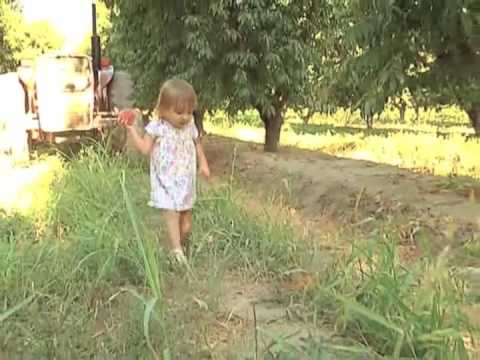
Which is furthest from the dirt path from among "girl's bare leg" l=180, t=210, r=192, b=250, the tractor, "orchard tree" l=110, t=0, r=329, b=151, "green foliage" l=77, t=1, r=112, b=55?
"green foliage" l=77, t=1, r=112, b=55

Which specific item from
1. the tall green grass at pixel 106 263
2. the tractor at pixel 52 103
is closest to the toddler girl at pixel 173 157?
the tall green grass at pixel 106 263

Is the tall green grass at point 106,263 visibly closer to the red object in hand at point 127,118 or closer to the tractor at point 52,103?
the red object in hand at point 127,118

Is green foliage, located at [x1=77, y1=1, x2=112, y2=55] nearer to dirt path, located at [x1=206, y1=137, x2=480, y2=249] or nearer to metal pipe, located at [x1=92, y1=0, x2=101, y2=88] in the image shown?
metal pipe, located at [x1=92, y1=0, x2=101, y2=88]

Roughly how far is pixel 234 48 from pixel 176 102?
15.9ft

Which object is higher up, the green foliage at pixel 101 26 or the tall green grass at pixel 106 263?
the green foliage at pixel 101 26

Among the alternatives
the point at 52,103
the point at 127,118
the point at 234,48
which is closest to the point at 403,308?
the point at 127,118

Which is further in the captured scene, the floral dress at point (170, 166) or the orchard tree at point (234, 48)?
the orchard tree at point (234, 48)

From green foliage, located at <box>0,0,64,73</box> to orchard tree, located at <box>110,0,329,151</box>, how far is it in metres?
13.1

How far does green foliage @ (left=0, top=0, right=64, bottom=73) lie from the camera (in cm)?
2245

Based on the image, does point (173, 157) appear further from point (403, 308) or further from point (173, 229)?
point (403, 308)

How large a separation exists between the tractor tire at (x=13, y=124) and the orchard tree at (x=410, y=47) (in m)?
4.69

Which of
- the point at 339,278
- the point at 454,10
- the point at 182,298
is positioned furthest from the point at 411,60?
the point at 182,298

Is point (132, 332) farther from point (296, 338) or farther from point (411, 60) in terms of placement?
point (411, 60)

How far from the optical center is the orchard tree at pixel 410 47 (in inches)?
198
